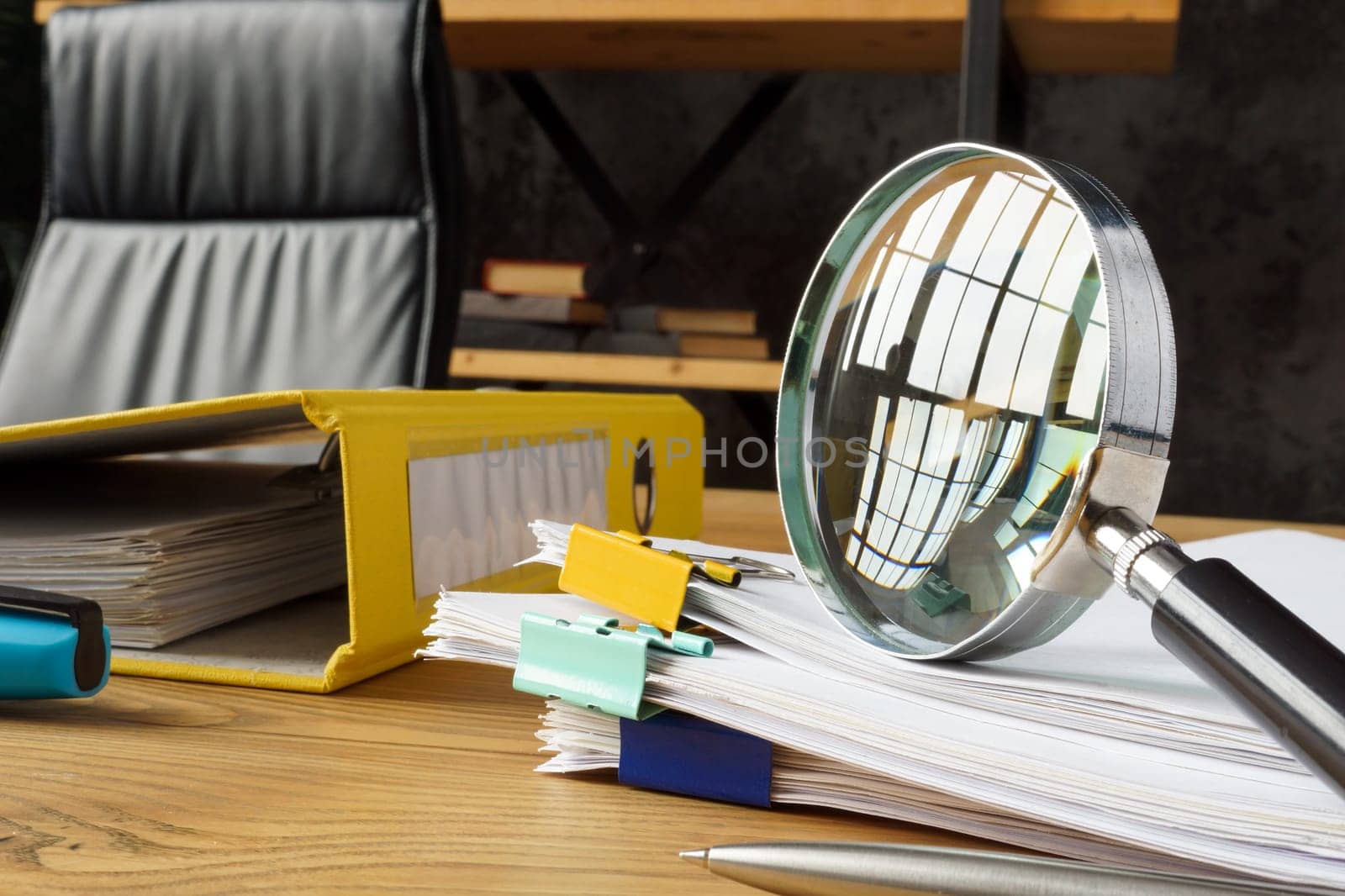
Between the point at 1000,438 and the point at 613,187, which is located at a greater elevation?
the point at 613,187

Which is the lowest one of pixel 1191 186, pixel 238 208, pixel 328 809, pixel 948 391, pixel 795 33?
pixel 328 809

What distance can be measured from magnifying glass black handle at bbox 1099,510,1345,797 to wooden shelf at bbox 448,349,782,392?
1.52 m

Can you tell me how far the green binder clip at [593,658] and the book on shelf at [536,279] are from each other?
156 cm

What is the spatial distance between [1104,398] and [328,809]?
0.22 meters

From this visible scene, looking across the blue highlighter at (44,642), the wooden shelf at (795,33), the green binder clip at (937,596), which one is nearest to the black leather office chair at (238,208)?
the wooden shelf at (795,33)

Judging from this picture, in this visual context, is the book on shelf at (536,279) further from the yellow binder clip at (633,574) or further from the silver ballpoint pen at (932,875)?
the silver ballpoint pen at (932,875)

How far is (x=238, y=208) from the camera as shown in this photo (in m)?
1.26

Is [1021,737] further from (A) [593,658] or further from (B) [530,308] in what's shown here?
(B) [530,308]

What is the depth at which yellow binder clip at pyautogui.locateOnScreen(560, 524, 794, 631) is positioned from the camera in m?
0.33

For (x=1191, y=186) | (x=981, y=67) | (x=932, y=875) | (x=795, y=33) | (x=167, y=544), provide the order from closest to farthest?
(x=932, y=875) → (x=167, y=544) → (x=981, y=67) → (x=795, y=33) → (x=1191, y=186)

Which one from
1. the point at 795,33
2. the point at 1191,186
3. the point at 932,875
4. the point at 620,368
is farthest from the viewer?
the point at 1191,186

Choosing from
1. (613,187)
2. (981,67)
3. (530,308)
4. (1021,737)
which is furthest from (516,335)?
(1021,737)

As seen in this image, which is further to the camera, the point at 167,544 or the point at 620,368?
the point at 620,368

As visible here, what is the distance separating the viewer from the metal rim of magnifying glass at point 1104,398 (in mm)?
238
